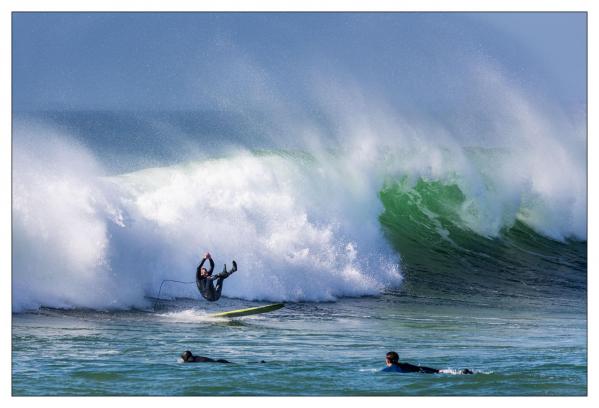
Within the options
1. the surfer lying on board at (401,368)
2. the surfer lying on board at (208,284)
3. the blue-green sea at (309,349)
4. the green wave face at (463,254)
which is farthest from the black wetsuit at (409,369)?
the green wave face at (463,254)

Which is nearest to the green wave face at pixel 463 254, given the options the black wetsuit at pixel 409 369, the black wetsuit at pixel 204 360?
the black wetsuit at pixel 409 369

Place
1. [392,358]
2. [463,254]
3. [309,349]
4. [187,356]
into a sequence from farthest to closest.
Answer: [463,254] → [309,349] → [187,356] → [392,358]

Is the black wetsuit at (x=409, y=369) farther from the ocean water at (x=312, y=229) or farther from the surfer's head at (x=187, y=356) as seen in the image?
the surfer's head at (x=187, y=356)

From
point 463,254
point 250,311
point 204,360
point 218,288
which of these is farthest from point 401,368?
point 463,254

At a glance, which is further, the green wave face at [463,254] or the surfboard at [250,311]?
the green wave face at [463,254]

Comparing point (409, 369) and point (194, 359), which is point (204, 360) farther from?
point (409, 369)

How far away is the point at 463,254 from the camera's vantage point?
1962cm

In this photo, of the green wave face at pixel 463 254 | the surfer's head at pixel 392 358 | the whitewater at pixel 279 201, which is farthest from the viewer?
the green wave face at pixel 463 254

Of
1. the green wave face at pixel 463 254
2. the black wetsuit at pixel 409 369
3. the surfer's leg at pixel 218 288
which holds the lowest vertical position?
the black wetsuit at pixel 409 369

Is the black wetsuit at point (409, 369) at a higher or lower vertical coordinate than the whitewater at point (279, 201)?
lower

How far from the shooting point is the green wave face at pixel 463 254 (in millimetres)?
18359

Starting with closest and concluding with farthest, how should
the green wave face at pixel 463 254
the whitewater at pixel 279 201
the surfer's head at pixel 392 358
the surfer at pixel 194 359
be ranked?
the surfer's head at pixel 392 358 < the surfer at pixel 194 359 < the whitewater at pixel 279 201 < the green wave face at pixel 463 254

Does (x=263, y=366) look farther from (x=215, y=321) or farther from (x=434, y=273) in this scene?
(x=434, y=273)

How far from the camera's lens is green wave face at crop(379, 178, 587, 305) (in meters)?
18.4
